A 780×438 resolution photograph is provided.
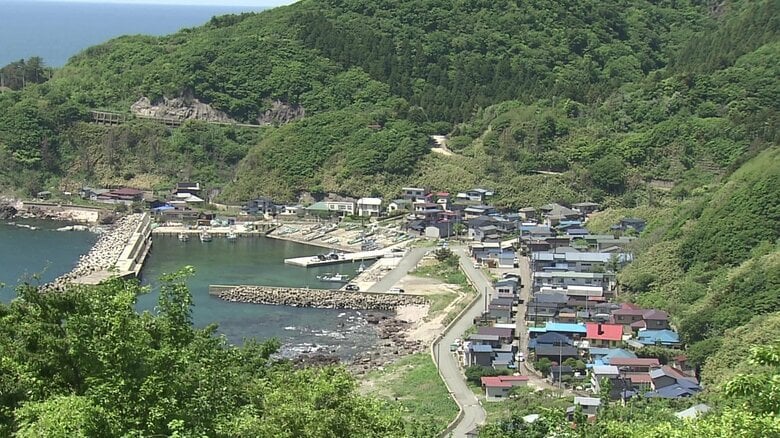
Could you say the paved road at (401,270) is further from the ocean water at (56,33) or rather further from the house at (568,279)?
the ocean water at (56,33)

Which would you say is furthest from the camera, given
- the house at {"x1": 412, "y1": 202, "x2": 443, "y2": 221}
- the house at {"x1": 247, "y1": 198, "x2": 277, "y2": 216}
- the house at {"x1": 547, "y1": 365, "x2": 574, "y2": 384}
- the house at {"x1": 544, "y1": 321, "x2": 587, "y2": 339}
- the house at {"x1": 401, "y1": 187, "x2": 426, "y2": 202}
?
the house at {"x1": 247, "y1": 198, "x2": 277, "y2": 216}

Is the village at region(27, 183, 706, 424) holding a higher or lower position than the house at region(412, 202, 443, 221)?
lower

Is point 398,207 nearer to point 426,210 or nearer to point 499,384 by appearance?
point 426,210

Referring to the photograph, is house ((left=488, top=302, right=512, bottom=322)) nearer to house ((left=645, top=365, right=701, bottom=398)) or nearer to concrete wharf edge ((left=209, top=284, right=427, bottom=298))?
concrete wharf edge ((left=209, top=284, right=427, bottom=298))

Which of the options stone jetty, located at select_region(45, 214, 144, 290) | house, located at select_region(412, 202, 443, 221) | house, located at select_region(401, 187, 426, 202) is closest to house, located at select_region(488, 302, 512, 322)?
stone jetty, located at select_region(45, 214, 144, 290)

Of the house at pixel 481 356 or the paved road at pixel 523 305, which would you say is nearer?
the house at pixel 481 356

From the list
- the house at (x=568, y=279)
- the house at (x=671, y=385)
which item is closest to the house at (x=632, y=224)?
the house at (x=568, y=279)
